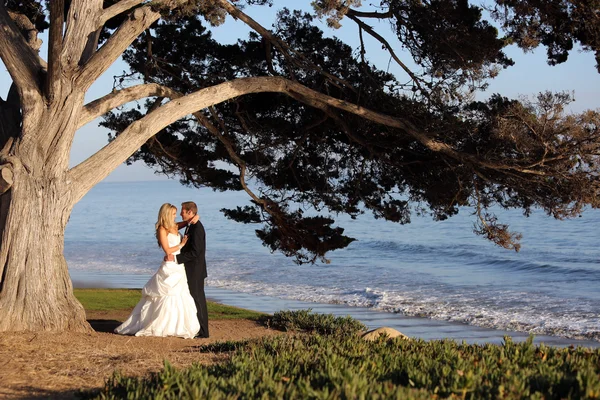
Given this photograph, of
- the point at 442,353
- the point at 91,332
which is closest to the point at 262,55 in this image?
the point at 91,332

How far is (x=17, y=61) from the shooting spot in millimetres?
9891

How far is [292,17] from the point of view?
13625mm

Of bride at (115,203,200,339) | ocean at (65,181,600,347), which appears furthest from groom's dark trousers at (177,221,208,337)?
ocean at (65,181,600,347)

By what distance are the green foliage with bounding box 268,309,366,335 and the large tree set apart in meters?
1.66

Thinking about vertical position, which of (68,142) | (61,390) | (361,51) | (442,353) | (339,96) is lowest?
(61,390)

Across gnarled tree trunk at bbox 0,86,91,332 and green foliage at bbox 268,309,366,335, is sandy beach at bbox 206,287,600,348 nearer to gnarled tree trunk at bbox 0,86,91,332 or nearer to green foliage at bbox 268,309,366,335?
green foliage at bbox 268,309,366,335

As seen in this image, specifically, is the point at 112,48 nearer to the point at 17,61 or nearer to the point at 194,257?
the point at 17,61

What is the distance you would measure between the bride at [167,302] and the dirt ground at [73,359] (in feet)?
0.94

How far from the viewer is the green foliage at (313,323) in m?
12.3

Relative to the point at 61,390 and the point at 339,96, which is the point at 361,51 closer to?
the point at 339,96

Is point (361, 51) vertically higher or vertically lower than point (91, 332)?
higher

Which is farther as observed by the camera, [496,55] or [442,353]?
[496,55]

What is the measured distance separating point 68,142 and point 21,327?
248cm

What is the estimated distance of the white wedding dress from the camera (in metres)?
10.3
